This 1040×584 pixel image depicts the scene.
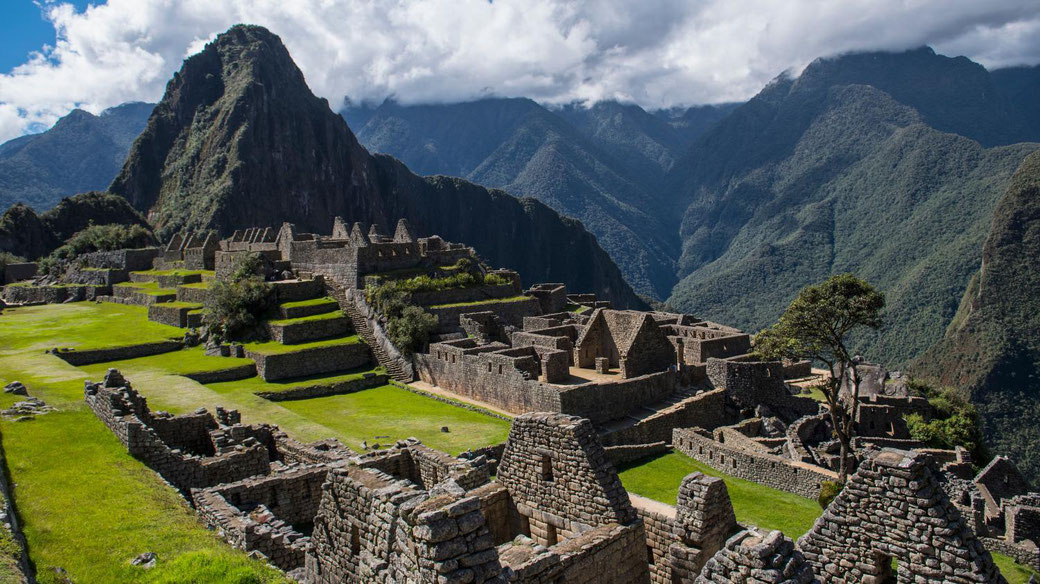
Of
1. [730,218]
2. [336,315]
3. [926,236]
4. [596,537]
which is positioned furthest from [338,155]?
[596,537]

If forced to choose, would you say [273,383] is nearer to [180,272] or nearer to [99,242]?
[180,272]

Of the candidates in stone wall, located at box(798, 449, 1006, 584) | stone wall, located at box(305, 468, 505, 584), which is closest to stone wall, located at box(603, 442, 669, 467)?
stone wall, located at box(305, 468, 505, 584)

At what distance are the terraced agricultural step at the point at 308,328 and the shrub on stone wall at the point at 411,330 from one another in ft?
10.2

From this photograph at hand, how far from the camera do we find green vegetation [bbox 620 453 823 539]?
13.8m

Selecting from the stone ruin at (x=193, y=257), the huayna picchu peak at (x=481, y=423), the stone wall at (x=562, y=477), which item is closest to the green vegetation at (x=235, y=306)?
the huayna picchu peak at (x=481, y=423)

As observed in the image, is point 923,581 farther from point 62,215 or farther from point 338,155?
point 338,155

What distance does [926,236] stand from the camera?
95250 millimetres

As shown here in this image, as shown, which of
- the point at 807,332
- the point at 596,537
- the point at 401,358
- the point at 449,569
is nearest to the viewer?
the point at 449,569

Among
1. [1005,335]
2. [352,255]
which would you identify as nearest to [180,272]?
[352,255]

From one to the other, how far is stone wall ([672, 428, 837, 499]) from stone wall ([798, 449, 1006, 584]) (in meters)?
12.5

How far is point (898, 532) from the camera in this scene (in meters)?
4.52

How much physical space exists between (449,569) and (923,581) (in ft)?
10.7

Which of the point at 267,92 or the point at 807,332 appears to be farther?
the point at 267,92

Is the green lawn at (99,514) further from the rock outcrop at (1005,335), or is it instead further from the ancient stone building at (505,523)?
the rock outcrop at (1005,335)
